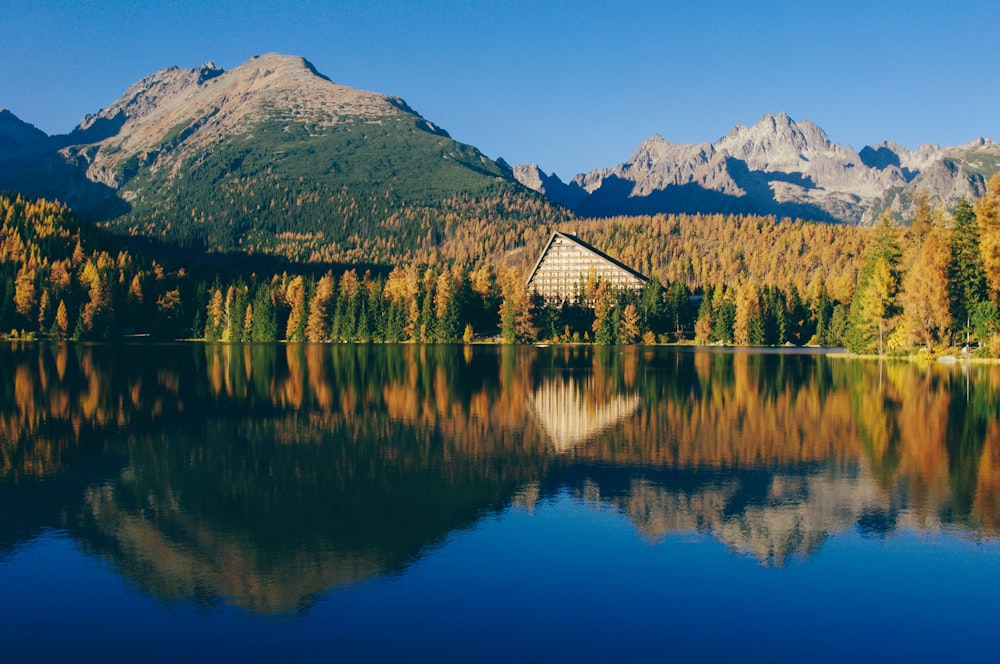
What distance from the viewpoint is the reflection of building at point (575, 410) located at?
45.2 m

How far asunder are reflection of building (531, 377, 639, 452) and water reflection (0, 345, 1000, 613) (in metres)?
0.25

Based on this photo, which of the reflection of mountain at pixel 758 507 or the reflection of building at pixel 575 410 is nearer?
the reflection of mountain at pixel 758 507

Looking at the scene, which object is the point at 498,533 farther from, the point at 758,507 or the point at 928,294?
the point at 928,294

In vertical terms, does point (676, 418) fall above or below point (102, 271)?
below

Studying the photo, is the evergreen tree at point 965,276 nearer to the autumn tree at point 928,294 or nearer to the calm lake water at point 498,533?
the autumn tree at point 928,294

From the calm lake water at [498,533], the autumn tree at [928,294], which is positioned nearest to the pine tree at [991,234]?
the autumn tree at [928,294]

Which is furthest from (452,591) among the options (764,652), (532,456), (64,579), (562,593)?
(532,456)

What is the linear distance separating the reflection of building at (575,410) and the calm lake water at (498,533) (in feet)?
1.54

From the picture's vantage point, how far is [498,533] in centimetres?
2638

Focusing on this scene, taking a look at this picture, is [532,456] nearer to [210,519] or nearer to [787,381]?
[210,519]

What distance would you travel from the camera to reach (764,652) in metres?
18.0

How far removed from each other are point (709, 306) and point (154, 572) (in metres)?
173

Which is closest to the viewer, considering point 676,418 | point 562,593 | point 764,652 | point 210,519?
point 764,652

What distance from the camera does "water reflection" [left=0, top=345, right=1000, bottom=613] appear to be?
25.1 m
